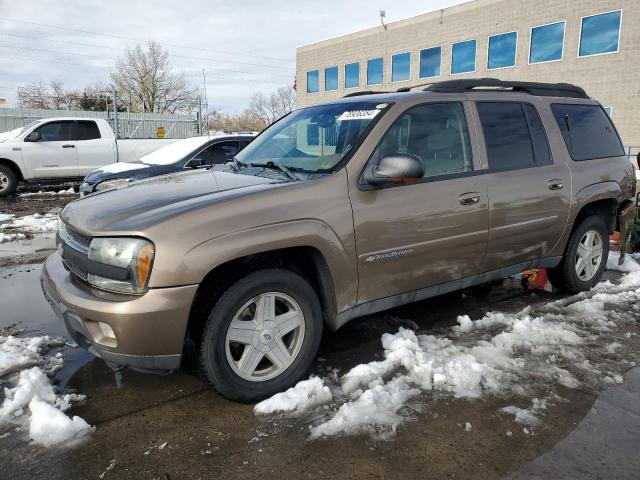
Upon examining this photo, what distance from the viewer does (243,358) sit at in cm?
288

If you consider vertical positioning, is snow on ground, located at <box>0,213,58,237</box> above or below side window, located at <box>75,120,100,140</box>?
below

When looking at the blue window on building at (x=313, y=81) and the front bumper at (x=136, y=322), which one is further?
the blue window on building at (x=313, y=81)

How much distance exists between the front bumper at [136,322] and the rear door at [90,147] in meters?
10.7

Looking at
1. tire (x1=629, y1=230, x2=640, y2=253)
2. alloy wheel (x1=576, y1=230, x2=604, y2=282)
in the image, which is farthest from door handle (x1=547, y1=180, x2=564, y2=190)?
tire (x1=629, y1=230, x2=640, y2=253)

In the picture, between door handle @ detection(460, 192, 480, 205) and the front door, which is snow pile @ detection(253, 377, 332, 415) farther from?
door handle @ detection(460, 192, 480, 205)

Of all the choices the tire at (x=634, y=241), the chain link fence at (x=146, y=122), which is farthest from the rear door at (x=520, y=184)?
the chain link fence at (x=146, y=122)

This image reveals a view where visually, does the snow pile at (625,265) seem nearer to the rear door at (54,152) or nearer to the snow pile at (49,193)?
the rear door at (54,152)

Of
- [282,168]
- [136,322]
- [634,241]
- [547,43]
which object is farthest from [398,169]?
[547,43]

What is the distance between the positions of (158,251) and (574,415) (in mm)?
2449

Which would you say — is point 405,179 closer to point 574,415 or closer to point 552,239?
point 574,415

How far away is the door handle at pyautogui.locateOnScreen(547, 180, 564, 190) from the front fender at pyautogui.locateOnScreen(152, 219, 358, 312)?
82.8 inches

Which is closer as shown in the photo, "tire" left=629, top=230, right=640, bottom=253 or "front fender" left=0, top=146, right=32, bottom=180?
"tire" left=629, top=230, right=640, bottom=253

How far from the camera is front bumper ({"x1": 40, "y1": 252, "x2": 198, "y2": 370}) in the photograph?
8.30ft

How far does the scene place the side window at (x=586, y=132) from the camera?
4543 mm
